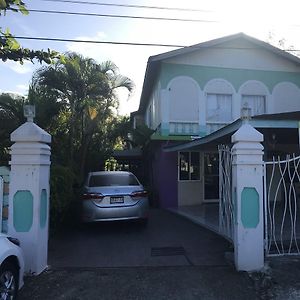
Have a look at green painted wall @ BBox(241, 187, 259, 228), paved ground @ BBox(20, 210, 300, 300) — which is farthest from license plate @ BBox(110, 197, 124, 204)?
green painted wall @ BBox(241, 187, 259, 228)

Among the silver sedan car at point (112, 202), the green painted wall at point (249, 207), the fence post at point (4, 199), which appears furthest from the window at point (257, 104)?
the fence post at point (4, 199)

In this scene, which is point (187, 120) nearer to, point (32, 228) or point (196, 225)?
point (196, 225)

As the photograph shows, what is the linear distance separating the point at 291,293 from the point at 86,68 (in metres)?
12.7

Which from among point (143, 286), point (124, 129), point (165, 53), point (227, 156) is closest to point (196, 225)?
point (227, 156)

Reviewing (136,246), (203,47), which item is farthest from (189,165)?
(136,246)

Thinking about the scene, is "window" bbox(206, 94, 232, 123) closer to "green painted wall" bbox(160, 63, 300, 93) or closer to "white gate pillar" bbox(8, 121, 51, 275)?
"green painted wall" bbox(160, 63, 300, 93)

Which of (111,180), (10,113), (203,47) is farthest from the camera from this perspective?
(203,47)

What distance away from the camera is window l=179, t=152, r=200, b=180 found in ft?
51.8

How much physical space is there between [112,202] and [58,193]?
1.30m

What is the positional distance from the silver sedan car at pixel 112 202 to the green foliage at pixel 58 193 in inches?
17.3

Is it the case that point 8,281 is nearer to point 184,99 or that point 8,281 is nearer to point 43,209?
point 43,209

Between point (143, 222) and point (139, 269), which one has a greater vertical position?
point (143, 222)

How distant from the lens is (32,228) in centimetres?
599

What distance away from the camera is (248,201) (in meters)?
6.21
